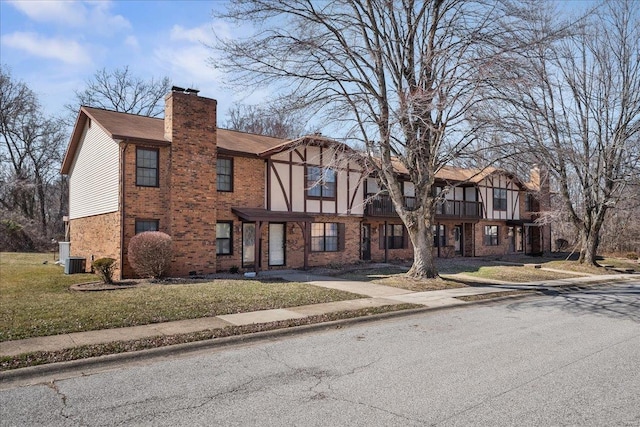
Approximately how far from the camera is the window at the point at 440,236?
29.3 m

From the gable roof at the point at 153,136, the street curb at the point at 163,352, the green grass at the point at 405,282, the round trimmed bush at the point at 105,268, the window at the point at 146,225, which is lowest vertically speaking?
the street curb at the point at 163,352

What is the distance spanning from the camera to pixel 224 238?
18609 mm

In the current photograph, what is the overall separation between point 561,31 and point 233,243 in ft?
44.4

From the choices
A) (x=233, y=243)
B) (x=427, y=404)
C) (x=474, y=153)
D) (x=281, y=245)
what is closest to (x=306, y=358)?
(x=427, y=404)

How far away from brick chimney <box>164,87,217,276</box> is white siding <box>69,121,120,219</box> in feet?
7.29

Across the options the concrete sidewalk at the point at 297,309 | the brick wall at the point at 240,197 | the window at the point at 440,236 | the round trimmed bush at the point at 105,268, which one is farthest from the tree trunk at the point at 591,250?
the round trimmed bush at the point at 105,268

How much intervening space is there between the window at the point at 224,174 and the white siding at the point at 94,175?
3.75 metres

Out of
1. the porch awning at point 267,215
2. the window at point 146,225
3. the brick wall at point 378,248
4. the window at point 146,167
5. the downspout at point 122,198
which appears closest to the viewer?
the downspout at point 122,198

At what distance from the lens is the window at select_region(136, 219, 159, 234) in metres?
16.4

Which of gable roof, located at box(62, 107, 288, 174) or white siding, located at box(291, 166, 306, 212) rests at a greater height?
gable roof, located at box(62, 107, 288, 174)

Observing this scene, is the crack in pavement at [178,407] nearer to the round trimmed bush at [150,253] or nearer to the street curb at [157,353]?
the street curb at [157,353]

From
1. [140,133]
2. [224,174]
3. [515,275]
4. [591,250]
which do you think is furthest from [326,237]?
[591,250]

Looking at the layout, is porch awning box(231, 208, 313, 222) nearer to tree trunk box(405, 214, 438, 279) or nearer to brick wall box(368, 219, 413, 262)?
tree trunk box(405, 214, 438, 279)

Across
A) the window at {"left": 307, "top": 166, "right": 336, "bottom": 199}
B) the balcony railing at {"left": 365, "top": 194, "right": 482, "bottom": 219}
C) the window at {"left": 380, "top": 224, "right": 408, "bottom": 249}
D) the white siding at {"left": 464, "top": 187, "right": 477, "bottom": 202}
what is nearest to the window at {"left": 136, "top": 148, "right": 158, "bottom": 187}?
the window at {"left": 307, "top": 166, "right": 336, "bottom": 199}
